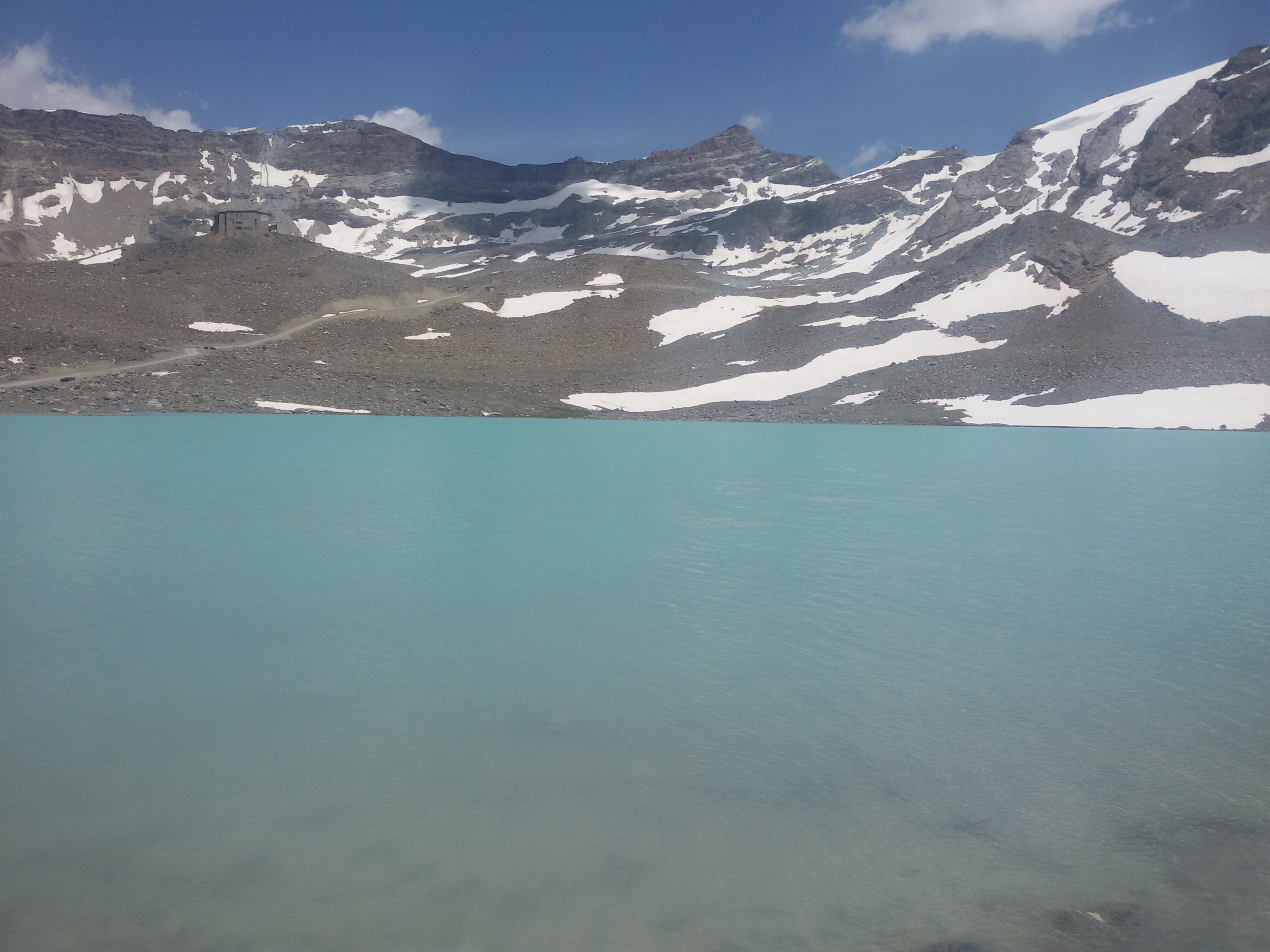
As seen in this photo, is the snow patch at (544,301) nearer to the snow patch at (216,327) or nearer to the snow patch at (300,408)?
the snow patch at (216,327)

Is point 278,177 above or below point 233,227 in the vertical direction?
above

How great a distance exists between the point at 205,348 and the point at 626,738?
52.7 metres

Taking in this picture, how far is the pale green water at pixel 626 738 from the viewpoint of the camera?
4.02 m

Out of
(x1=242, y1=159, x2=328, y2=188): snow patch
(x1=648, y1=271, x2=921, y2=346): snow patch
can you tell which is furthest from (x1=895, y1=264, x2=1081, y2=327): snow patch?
(x1=242, y1=159, x2=328, y2=188): snow patch

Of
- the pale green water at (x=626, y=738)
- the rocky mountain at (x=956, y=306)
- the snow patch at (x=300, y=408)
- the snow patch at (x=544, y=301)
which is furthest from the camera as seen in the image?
the snow patch at (x=544, y=301)

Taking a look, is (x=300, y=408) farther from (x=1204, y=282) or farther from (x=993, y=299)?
(x=1204, y=282)

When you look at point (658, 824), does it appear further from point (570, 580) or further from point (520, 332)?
point (520, 332)

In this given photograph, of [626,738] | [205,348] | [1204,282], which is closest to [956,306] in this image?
[1204,282]

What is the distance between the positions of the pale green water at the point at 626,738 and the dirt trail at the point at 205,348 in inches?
1376

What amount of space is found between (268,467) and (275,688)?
1707cm

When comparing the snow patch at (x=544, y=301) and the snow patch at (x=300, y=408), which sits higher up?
the snow patch at (x=544, y=301)

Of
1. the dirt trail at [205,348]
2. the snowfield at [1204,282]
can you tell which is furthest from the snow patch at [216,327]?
the snowfield at [1204,282]

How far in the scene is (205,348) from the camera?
168ft

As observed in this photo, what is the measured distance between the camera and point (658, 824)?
187 inches
